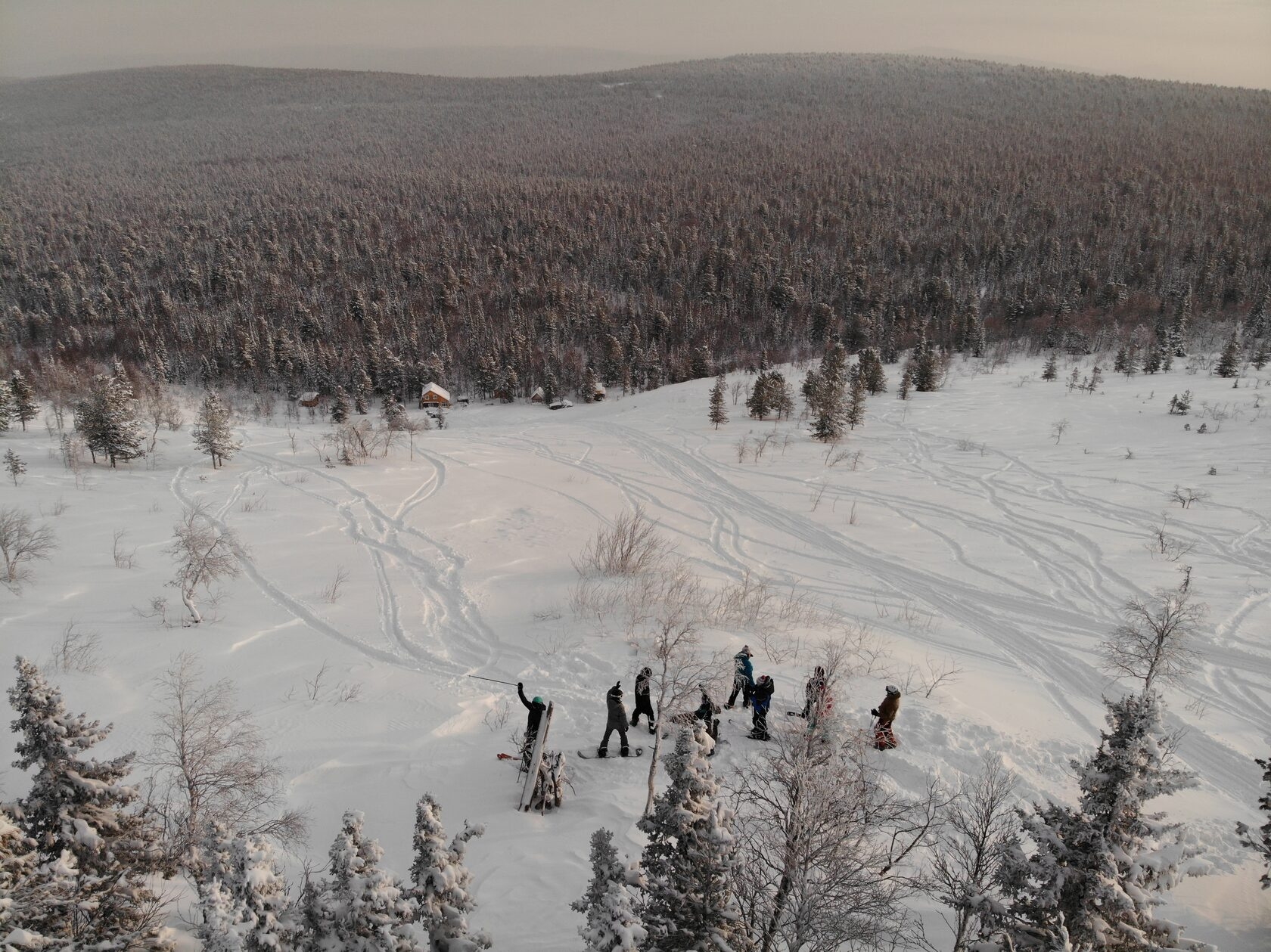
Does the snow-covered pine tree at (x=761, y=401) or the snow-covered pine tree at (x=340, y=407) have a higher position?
the snow-covered pine tree at (x=761, y=401)

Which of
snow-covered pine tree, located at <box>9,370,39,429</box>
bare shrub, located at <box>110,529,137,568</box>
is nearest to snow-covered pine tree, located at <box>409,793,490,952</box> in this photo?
bare shrub, located at <box>110,529,137,568</box>

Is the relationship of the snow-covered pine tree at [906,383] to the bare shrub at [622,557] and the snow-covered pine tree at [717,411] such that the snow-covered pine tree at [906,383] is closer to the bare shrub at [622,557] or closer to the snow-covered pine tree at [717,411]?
the snow-covered pine tree at [717,411]

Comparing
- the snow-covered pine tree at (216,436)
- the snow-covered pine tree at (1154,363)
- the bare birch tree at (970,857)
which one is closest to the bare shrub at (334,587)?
the bare birch tree at (970,857)

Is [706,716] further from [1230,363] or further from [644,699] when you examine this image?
[1230,363]

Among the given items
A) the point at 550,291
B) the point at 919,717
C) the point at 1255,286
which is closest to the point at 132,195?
the point at 550,291

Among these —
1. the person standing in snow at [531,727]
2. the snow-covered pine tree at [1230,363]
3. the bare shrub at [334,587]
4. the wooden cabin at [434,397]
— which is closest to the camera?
the person standing in snow at [531,727]

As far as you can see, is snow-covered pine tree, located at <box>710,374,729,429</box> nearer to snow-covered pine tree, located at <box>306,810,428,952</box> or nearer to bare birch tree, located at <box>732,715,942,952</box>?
bare birch tree, located at <box>732,715,942,952</box>
